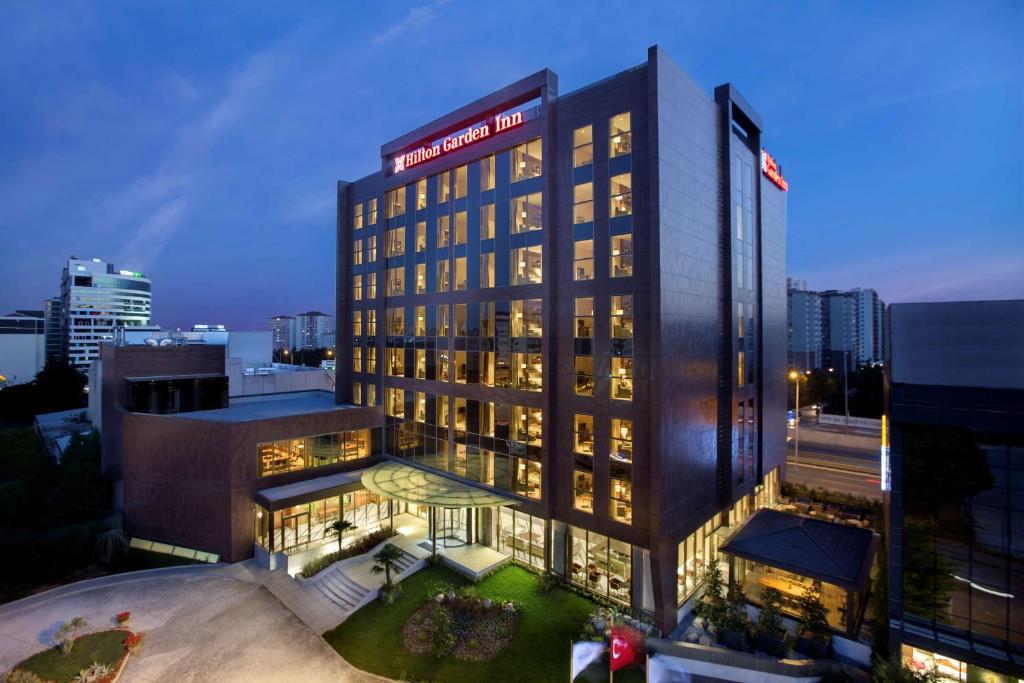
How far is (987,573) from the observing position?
574 inches

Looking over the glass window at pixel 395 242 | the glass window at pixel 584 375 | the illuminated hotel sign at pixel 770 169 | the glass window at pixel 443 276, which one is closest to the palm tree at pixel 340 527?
the glass window at pixel 443 276

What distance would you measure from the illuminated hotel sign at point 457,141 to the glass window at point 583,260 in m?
8.31

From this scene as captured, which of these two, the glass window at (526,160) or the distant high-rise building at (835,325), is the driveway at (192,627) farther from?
the distant high-rise building at (835,325)

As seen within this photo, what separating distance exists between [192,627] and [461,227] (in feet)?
81.6

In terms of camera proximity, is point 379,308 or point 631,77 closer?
point 631,77

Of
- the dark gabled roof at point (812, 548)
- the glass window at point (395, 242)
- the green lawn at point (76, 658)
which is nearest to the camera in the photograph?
the green lawn at point (76, 658)

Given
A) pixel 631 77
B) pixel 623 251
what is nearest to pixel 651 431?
pixel 623 251

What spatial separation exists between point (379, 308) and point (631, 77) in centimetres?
2356

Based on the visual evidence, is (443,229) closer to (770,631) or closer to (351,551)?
(351,551)

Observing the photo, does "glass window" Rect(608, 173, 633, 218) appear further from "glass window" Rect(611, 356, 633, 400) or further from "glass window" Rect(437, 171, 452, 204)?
"glass window" Rect(437, 171, 452, 204)

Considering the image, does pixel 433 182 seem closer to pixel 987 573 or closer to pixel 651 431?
pixel 651 431

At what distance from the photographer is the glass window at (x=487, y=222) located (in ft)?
90.6

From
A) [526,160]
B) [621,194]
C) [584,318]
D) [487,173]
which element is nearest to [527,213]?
[526,160]

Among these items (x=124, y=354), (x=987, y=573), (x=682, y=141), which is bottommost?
(x=987, y=573)
